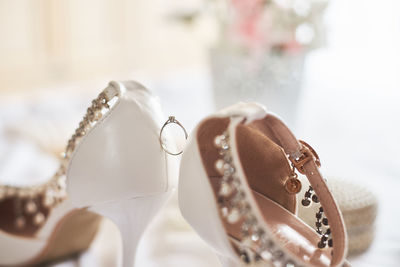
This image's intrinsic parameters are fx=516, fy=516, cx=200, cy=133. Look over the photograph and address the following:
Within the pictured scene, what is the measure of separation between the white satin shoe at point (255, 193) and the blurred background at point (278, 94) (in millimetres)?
141

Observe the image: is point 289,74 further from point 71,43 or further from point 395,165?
point 71,43

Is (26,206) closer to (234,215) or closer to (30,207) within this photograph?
(30,207)

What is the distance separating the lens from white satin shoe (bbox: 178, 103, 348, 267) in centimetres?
44

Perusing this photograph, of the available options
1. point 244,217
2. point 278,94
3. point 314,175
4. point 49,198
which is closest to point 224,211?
point 244,217

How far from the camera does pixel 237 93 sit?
1.06 meters

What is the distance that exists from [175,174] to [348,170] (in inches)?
23.0

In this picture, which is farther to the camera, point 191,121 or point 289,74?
point 191,121

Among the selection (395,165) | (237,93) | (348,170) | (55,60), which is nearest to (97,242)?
(237,93)

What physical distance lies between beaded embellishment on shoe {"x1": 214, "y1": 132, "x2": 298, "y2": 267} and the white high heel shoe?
0.12m

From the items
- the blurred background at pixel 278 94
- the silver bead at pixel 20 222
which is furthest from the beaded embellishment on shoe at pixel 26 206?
the blurred background at pixel 278 94

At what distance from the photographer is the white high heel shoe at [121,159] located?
1.84 ft

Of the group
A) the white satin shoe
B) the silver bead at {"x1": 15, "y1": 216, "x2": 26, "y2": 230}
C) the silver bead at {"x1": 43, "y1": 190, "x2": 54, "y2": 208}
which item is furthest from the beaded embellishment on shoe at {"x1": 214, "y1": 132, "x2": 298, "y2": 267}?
the silver bead at {"x1": 15, "y1": 216, "x2": 26, "y2": 230}

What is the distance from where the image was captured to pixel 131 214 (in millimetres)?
597

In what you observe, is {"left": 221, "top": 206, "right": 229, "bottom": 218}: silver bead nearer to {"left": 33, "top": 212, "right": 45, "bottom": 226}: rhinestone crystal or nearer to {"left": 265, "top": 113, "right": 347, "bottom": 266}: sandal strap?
{"left": 265, "top": 113, "right": 347, "bottom": 266}: sandal strap
